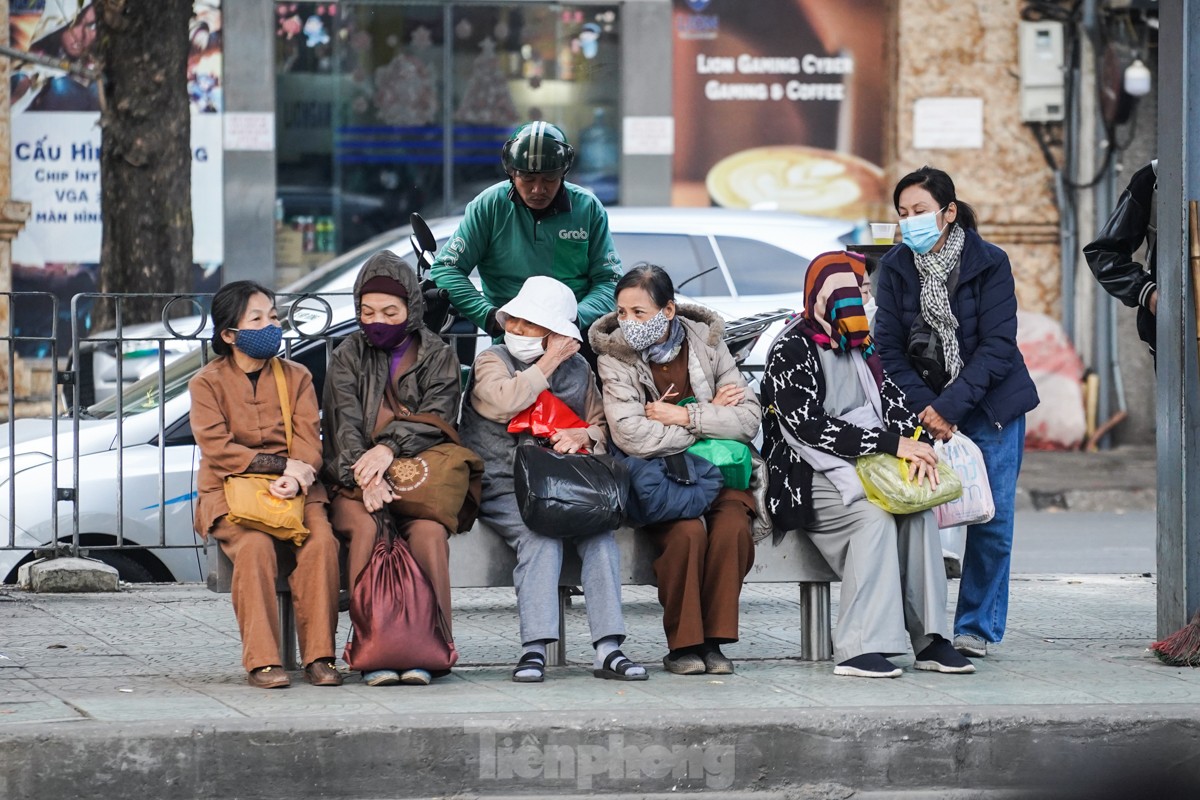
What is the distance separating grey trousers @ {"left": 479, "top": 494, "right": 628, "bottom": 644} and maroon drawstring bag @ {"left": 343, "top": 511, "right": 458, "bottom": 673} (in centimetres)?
32

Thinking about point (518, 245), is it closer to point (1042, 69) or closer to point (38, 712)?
point (38, 712)

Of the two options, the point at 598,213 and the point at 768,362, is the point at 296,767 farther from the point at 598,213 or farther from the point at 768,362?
the point at 598,213

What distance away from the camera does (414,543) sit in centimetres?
570

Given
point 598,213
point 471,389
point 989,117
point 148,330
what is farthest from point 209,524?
point 989,117

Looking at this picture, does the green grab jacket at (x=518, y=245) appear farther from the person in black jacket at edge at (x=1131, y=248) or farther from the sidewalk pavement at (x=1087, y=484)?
the sidewalk pavement at (x=1087, y=484)

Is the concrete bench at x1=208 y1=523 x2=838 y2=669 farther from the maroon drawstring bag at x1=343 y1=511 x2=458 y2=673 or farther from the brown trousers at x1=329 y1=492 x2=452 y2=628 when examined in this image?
the maroon drawstring bag at x1=343 y1=511 x2=458 y2=673

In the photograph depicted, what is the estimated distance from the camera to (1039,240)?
15.8 meters

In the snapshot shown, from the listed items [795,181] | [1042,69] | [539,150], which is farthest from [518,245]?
[1042,69]

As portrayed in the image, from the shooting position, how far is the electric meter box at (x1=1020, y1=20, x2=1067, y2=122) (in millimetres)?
15602

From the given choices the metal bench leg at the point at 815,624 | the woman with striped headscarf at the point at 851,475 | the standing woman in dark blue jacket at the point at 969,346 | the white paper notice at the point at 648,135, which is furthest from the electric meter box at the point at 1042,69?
the metal bench leg at the point at 815,624

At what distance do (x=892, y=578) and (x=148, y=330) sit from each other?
17.4 feet

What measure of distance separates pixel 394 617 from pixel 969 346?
2309mm

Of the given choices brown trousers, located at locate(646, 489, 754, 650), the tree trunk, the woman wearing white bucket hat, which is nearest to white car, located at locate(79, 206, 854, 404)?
the tree trunk

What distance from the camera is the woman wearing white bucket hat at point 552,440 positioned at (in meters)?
5.79
